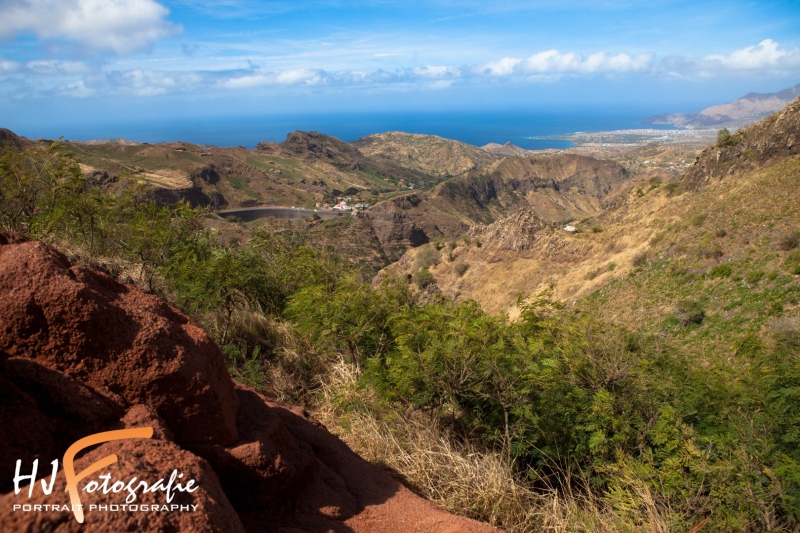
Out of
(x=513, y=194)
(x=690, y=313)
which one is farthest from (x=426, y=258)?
(x=513, y=194)

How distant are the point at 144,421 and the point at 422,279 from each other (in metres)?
38.6

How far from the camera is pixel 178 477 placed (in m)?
2.37

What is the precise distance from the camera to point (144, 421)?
2.85 metres

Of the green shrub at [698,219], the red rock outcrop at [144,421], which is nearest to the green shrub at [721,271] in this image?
the green shrub at [698,219]

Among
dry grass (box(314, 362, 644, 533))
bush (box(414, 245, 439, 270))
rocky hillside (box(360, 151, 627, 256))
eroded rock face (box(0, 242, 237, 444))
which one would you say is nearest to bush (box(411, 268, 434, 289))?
bush (box(414, 245, 439, 270))

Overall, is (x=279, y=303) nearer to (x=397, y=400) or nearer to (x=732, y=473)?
(x=397, y=400)

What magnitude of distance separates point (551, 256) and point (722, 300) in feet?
53.2

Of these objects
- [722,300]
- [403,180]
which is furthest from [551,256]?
[403,180]

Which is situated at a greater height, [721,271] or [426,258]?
[721,271]

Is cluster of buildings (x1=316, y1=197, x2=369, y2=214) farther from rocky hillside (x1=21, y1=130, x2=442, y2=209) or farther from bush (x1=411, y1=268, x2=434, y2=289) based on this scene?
bush (x1=411, y1=268, x2=434, y2=289)

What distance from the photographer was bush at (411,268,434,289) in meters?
41.1

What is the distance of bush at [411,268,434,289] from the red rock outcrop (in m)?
36.9

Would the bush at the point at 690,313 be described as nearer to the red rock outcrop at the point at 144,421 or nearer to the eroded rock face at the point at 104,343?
the red rock outcrop at the point at 144,421

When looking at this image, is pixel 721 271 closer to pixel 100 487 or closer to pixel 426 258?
pixel 100 487
